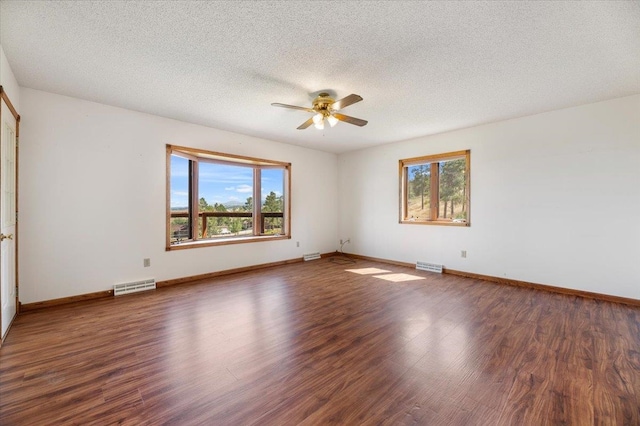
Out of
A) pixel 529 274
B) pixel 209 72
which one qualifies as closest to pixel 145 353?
pixel 209 72

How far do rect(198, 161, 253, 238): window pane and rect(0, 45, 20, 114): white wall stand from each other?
220 centimetres

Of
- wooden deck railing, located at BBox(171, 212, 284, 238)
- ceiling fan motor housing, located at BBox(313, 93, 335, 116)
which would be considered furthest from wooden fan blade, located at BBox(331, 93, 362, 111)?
wooden deck railing, located at BBox(171, 212, 284, 238)

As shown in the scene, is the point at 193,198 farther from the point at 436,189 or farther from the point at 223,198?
the point at 436,189

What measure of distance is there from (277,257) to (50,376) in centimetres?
383

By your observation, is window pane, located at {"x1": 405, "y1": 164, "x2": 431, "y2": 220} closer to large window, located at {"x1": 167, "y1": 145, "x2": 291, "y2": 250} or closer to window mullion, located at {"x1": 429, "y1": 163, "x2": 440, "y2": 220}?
window mullion, located at {"x1": 429, "y1": 163, "x2": 440, "y2": 220}

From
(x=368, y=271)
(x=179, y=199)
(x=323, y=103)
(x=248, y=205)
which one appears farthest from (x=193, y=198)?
(x=368, y=271)

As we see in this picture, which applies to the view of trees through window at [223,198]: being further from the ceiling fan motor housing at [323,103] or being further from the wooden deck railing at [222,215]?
the ceiling fan motor housing at [323,103]

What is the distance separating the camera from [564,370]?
195cm

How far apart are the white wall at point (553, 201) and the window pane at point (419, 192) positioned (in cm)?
28

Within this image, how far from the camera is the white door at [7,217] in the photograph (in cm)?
243

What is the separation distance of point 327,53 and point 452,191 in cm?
365

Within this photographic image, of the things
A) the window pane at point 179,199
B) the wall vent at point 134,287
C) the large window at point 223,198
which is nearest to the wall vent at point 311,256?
the large window at point 223,198

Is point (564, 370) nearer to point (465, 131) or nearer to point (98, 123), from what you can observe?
point (465, 131)

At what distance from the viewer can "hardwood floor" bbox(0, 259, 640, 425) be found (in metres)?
1.55
